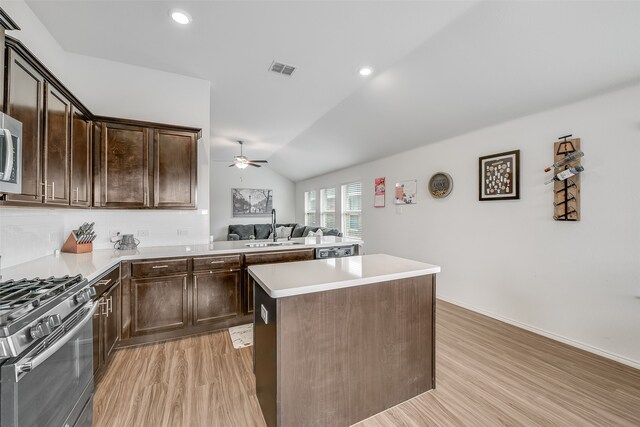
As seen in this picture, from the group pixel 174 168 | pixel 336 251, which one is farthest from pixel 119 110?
pixel 336 251

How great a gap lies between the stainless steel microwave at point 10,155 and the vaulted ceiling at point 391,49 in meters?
1.41

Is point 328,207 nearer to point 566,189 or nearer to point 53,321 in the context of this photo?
point 566,189

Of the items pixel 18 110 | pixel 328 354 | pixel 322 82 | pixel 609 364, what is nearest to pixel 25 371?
pixel 328 354

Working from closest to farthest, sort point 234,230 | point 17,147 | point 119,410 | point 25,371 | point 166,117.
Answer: point 25,371 < point 17,147 < point 119,410 < point 166,117 < point 234,230

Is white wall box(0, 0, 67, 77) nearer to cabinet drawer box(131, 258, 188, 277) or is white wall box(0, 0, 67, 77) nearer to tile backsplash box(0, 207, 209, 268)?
tile backsplash box(0, 207, 209, 268)

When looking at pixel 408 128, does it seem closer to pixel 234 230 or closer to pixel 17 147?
pixel 17 147

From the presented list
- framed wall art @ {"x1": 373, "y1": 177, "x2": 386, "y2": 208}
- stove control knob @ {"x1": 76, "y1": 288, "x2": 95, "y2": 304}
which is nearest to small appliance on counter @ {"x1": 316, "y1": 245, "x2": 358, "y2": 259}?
framed wall art @ {"x1": 373, "y1": 177, "x2": 386, "y2": 208}

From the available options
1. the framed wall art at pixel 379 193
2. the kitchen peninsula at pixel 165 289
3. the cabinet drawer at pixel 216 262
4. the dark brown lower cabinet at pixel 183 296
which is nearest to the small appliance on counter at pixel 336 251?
the kitchen peninsula at pixel 165 289

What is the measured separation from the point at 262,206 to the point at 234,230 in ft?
4.07

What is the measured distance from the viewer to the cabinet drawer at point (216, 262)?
2.78 metres

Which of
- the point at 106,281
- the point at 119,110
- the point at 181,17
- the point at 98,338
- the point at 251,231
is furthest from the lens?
the point at 251,231

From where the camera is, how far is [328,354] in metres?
1.58

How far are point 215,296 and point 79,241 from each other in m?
1.36

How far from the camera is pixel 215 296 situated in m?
2.88
